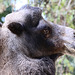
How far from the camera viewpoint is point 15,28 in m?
1.53

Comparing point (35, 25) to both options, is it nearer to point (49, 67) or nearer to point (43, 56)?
point (43, 56)

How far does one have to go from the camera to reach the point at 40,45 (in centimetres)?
162

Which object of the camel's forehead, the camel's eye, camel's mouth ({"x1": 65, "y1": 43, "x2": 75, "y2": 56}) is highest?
the camel's forehead

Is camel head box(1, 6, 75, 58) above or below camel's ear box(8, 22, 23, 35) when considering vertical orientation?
below

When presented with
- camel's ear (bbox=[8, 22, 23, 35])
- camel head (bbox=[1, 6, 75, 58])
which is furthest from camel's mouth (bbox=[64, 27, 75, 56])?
camel's ear (bbox=[8, 22, 23, 35])

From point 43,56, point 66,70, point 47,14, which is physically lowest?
point 66,70

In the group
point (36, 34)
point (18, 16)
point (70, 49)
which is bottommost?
point (70, 49)

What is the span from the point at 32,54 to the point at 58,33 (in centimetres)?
27

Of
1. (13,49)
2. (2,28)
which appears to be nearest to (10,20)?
(2,28)

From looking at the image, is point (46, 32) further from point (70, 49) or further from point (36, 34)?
point (70, 49)

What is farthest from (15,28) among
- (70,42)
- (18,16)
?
(70,42)

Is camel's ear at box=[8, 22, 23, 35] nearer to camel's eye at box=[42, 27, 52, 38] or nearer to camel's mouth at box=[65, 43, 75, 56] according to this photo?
camel's eye at box=[42, 27, 52, 38]

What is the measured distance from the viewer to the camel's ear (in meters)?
1.52

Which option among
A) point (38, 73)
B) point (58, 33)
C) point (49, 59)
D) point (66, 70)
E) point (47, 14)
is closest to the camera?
point (38, 73)
